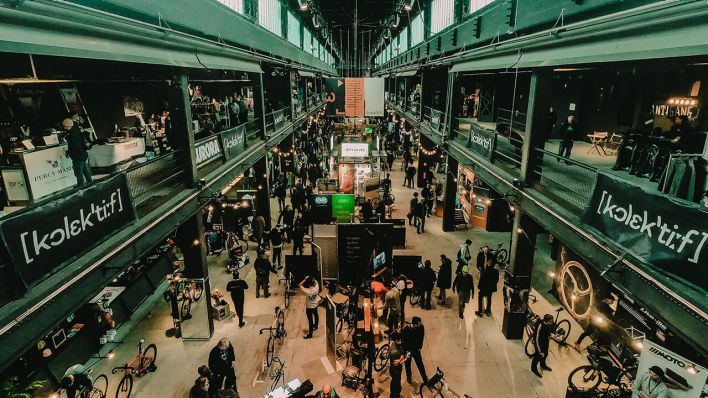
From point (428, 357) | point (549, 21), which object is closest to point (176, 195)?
point (428, 357)

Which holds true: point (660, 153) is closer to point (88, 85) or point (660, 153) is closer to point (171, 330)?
point (171, 330)

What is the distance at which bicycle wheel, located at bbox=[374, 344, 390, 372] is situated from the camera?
9.64m

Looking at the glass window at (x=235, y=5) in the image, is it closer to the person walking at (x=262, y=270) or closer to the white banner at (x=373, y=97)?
the white banner at (x=373, y=97)

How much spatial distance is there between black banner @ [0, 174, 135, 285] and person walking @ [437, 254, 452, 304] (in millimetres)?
9255

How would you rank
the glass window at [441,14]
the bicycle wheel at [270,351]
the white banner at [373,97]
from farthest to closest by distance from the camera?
the white banner at [373,97] → the glass window at [441,14] → the bicycle wheel at [270,351]

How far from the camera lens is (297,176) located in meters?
25.6

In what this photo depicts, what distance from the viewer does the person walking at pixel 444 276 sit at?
12.3 metres

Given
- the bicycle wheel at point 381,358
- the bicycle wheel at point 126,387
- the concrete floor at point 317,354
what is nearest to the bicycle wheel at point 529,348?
the concrete floor at point 317,354

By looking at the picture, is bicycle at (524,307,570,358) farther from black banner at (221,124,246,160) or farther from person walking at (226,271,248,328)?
black banner at (221,124,246,160)

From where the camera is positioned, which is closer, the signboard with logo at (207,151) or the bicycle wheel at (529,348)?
the signboard with logo at (207,151)

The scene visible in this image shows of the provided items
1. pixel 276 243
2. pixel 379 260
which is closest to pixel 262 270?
pixel 276 243

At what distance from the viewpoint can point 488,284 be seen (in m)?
11.6

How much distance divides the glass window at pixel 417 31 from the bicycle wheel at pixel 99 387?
27226 millimetres

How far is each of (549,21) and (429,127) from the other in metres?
10.2
